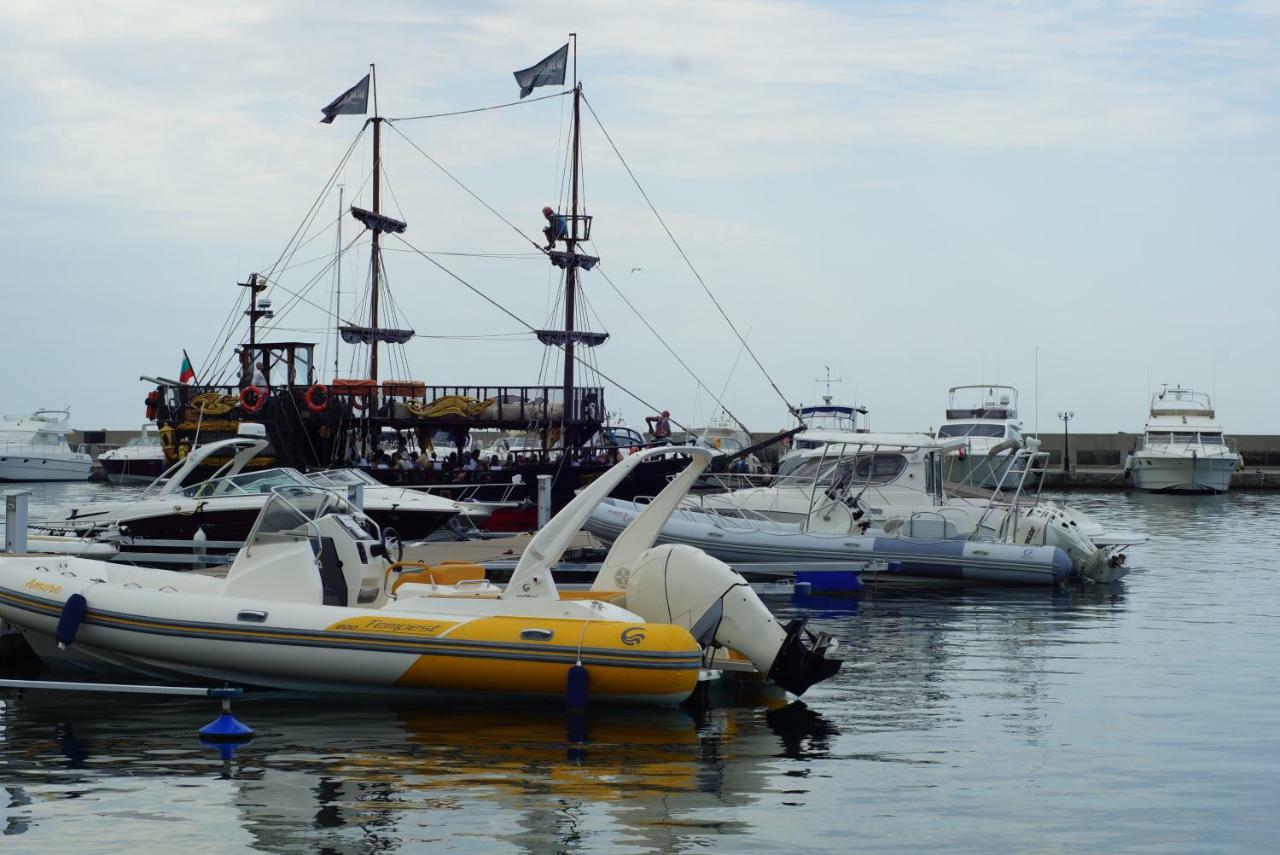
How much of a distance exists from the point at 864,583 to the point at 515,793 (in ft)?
48.7

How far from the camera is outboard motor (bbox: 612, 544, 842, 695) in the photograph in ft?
43.9

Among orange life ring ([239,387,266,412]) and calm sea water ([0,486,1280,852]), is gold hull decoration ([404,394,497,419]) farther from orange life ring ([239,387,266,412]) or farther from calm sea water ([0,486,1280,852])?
calm sea water ([0,486,1280,852])

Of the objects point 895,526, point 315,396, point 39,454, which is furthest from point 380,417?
point 39,454

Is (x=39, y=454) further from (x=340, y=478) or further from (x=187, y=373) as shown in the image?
(x=340, y=478)

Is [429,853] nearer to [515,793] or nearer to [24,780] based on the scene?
[515,793]

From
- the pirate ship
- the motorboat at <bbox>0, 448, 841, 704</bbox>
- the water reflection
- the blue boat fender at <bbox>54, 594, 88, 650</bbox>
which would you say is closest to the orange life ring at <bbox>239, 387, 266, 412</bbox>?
the pirate ship

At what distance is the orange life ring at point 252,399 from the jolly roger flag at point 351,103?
1143cm

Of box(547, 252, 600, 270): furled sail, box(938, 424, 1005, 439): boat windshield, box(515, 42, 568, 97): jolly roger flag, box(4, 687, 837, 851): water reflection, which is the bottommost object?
box(4, 687, 837, 851): water reflection

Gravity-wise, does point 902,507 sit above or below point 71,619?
above

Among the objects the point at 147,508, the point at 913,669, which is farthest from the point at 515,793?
the point at 147,508

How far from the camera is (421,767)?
11047mm

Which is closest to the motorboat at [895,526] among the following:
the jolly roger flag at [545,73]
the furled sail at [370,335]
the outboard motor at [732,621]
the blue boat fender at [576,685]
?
the outboard motor at [732,621]

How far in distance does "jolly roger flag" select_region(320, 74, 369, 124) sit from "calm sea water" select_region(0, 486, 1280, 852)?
1308 inches

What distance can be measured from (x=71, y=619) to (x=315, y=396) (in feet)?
80.8
